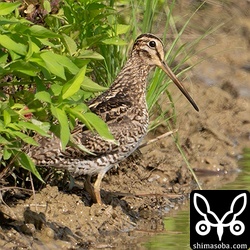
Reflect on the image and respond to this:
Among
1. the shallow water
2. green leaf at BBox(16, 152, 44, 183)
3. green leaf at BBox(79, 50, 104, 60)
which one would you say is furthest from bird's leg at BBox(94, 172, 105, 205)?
green leaf at BBox(16, 152, 44, 183)

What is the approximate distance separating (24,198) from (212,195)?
180 centimetres

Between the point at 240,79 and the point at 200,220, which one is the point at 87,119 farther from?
the point at 240,79

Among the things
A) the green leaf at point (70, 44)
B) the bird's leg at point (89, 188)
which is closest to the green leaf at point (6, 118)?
the green leaf at point (70, 44)

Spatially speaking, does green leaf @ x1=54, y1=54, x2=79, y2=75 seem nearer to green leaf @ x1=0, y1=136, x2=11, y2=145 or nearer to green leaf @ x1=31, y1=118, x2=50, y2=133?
green leaf @ x1=31, y1=118, x2=50, y2=133

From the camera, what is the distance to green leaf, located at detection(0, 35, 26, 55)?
5.74 metres

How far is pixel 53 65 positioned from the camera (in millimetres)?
5836

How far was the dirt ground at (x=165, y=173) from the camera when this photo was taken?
7012 mm

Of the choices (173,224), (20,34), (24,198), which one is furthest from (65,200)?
(20,34)

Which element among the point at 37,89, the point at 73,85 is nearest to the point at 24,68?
the point at 37,89

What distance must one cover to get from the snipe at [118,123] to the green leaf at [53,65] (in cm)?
144

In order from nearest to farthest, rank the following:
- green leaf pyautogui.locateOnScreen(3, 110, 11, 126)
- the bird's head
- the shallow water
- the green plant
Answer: the green plant
green leaf pyautogui.locateOnScreen(3, 110, 11, 126)
the shallow water
the bird's head

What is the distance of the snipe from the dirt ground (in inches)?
11.7

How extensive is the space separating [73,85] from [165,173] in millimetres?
3063

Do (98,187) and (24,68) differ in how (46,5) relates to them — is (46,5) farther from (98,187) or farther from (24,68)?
(98,187)
